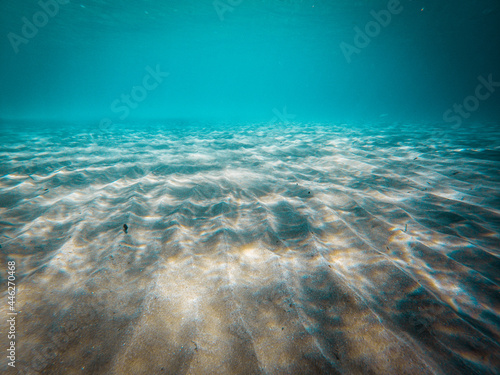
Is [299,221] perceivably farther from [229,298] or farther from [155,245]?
[155,245]

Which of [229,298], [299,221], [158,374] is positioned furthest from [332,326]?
[299,221]

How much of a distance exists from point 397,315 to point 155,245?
9.51 ft

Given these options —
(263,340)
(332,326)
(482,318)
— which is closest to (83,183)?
(263,340)

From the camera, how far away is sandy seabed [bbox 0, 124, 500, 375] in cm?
151

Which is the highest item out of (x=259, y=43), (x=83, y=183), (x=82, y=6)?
(x=259, y=43)

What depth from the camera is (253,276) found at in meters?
2.26

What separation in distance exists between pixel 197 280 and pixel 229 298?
0.47 meters

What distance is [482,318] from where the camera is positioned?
1796mm

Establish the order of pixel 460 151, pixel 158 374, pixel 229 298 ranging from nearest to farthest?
pixel 158 374 < pixel 229 298 < pixel 460 151

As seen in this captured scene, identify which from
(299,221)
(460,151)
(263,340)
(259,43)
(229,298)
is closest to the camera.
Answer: (263,340)

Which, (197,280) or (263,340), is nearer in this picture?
(263,340)

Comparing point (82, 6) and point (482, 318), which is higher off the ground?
point (82, 6)

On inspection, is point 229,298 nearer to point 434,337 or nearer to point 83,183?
point 434,337

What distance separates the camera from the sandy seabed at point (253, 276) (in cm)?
151
